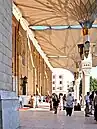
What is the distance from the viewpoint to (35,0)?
29.5 meters

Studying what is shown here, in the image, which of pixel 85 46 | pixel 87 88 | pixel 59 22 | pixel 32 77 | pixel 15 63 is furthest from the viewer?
pixel 32 77

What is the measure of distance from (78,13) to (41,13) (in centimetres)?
588

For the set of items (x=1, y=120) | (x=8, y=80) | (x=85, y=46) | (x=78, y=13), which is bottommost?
(x=1, y=120)

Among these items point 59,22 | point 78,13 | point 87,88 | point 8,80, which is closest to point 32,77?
point 59,22

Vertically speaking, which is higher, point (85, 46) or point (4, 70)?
point (85, 46)

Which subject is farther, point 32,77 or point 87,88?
point 32,77

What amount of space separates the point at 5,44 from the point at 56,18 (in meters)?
25.8

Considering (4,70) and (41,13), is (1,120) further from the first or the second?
(41,13)

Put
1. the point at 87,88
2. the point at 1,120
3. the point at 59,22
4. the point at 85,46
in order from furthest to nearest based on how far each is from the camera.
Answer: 1. the point at 59,22
2. the point at 87,88
3. the point at 85,46
4. the point at 1,120

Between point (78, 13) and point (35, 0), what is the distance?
151 inches

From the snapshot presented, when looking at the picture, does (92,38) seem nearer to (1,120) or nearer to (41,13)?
(41,13)

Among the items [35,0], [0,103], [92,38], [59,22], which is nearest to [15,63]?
[35,0]

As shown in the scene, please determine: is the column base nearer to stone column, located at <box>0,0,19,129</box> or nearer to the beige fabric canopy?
stone column, located at <box>0,0,19,129</box>

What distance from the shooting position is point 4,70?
8.91 meters
